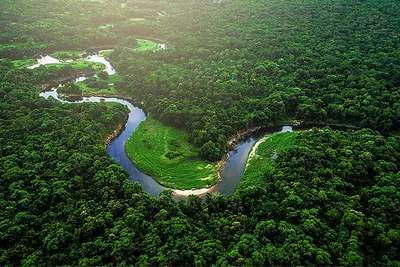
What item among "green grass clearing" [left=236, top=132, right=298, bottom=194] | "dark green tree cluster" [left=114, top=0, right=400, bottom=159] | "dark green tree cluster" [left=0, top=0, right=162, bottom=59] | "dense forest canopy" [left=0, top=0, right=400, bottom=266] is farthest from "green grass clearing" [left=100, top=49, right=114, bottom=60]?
"green grass clearing" [left=236, top=132, right=298, bottom=194]

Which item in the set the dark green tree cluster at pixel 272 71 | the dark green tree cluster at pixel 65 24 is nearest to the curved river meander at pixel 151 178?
the dark green tree cluster at pixel 272 71

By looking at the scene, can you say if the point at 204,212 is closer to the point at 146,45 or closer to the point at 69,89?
the point at 69,89

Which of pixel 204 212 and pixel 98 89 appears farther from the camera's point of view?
pixel 98 89

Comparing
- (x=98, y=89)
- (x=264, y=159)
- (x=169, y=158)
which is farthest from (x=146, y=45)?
(x=264, y=159)

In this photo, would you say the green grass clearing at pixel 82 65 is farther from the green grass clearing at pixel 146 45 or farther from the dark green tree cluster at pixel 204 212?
the dark green tree cluster at pixel 204 212

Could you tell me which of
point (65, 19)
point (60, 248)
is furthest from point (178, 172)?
point (65, 19)

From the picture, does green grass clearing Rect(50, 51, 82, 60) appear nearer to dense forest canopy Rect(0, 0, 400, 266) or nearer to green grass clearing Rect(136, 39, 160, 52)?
dense forest canopy Rect(0, 0, 400, 266)
